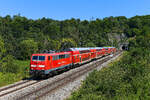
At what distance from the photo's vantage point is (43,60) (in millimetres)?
20016

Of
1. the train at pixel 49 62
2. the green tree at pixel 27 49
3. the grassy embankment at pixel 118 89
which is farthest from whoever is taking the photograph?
the green tree at pixel 27 49

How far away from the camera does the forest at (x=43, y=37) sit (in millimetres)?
29628

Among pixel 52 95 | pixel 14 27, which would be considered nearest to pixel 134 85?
pixel 52 95

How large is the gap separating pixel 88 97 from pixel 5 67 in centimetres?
2028

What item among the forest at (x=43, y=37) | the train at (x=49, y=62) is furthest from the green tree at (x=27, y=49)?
the train at (x=49, y=62)

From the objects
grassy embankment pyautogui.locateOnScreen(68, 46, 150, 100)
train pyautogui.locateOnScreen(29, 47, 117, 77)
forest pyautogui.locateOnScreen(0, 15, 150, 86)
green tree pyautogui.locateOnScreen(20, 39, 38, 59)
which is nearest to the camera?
grassy embankment pyautogui.locateOnScreen(68, 46, 150, 100)

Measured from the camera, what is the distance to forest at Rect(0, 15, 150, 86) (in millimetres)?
29628

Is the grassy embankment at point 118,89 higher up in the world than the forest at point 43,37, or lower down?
lower down

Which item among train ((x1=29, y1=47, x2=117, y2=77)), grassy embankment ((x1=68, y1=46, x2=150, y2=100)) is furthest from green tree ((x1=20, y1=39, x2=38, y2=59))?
grassy embankment ((x1=68, y1=46, x2=150, y2=100))

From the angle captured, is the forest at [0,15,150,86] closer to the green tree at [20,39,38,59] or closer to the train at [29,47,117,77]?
the green tree at [20,39,38,59]

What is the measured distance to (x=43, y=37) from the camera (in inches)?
3243

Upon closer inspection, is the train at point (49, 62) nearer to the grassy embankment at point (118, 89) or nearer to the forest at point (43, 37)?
the forest at point (43, 37)

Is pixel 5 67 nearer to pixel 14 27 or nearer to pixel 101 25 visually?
pixel 14 27

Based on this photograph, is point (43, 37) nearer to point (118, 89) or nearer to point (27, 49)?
point (27, 49)
